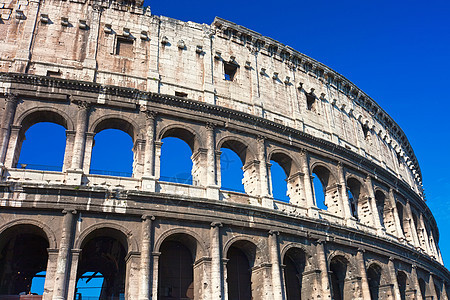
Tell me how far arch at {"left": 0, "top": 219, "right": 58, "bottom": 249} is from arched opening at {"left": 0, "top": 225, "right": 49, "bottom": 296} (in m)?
0.17

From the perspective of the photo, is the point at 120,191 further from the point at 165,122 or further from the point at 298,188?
the point at 298,188

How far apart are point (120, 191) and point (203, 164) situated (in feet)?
12.3

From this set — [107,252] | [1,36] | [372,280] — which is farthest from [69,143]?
[372,280]

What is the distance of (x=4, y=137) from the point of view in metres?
15.8

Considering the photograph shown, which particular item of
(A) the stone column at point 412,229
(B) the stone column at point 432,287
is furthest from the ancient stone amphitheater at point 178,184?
(A) the stone column at point 412,229

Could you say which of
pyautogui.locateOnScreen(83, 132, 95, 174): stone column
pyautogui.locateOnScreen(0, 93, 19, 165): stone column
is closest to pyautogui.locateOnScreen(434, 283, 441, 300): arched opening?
pyautogui.locateOnScreen(83, 132, 95, 174): stone column

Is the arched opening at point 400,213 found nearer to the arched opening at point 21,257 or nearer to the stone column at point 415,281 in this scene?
the stone column at point 415,281

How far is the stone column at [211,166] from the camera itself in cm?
1725

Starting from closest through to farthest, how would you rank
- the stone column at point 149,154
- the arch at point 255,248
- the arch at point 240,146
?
the stone column at point 149,154, the arch at point 255,248, the arch at point 240,146

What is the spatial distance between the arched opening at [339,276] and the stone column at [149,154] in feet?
29.9

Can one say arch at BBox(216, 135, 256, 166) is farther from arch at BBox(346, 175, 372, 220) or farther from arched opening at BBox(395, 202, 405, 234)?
arched opening at BBox(395, 202, 405, 234)

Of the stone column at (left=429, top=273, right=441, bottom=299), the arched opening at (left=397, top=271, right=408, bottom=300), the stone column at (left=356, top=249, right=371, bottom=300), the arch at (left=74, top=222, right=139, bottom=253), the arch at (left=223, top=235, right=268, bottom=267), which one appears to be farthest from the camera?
the stone column at (left=429, top=273, right=441, bottom=299)

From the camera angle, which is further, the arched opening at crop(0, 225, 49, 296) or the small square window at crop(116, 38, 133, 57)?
the small square window at crop(116, 38, 133, 57)

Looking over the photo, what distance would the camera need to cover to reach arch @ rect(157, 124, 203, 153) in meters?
18.2
